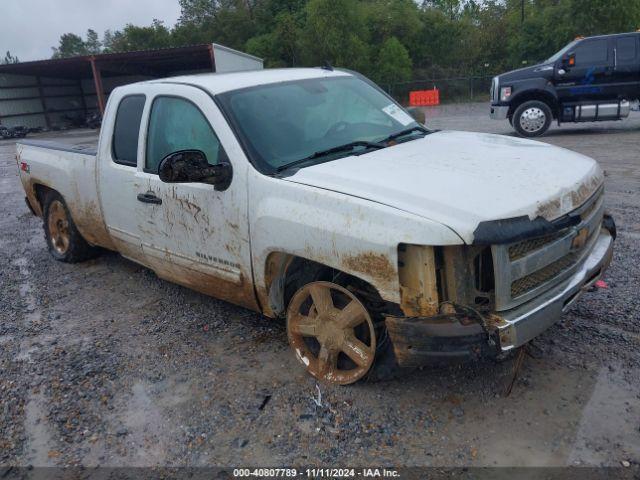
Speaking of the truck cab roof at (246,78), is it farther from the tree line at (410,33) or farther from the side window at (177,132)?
the tree line at (410,33)

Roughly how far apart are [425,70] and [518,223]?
3886 cm

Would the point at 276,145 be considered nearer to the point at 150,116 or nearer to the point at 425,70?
the point at 150,116

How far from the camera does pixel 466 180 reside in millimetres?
2924

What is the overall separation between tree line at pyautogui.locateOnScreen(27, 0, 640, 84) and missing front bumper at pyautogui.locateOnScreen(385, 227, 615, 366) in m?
29.5

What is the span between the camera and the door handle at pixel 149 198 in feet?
13.1

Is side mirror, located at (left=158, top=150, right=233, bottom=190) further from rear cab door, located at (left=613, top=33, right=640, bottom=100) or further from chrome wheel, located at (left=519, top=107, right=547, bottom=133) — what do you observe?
rear cab door, located at (left=613, top=33, right=640, bottom=100)

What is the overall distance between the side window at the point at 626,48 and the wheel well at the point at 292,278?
11.6m

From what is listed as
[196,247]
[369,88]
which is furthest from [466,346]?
[369,88]

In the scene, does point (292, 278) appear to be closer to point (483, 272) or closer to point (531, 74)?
point (483, 272)

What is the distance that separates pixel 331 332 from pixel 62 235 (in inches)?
155

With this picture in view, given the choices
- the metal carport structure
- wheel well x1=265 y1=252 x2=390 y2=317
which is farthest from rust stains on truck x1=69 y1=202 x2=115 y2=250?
the metal carport structure

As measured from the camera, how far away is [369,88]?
4.47 metres

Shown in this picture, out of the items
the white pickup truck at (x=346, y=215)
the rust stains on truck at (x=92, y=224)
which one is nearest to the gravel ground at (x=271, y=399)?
the white pickup truck at (x=346, y=215)

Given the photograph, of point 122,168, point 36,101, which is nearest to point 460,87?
point 36,101
